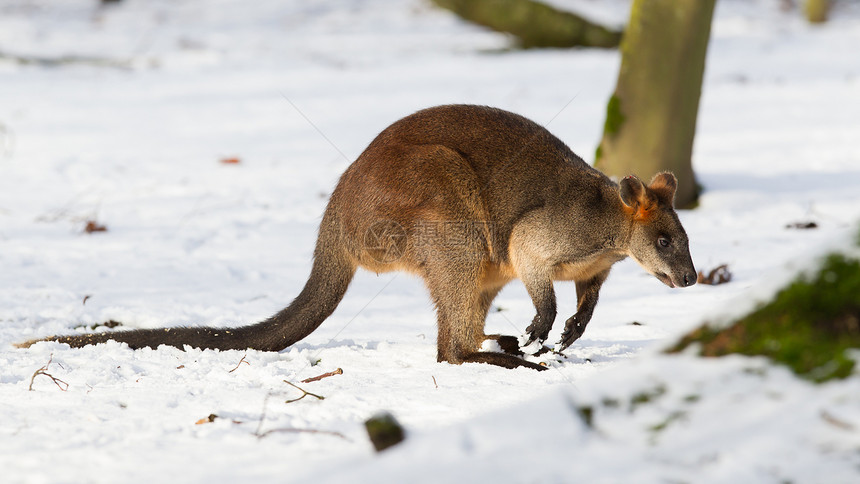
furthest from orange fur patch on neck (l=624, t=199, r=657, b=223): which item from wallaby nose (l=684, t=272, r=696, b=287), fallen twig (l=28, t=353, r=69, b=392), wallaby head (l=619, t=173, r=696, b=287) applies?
fallen twig (l=28, t=353, r=69, b=392)

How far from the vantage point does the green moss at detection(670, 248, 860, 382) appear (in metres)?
1.84

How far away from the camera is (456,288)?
12.9ft

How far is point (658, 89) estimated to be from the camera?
21.7 ft

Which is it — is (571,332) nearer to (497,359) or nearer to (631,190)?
(497,359)

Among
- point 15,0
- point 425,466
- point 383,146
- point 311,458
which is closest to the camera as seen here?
point 425,466

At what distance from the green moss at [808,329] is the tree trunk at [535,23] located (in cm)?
1259

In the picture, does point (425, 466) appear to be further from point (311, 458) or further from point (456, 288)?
point (456, 288)

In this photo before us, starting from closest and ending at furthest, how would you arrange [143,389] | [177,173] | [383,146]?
[143,389]
[383,146]
[177,173]

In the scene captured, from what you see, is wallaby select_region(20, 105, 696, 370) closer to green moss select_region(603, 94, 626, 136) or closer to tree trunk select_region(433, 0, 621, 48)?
green moss select_region(603, 94, 626, 136)

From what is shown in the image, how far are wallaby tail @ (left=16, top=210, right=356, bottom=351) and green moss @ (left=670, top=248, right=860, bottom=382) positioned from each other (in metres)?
2.37

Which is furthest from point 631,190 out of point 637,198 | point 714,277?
point 714,277

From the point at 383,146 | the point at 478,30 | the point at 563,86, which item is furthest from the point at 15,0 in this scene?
the point at 383,146

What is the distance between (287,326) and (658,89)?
12.6 ft

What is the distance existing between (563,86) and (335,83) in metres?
3.04
